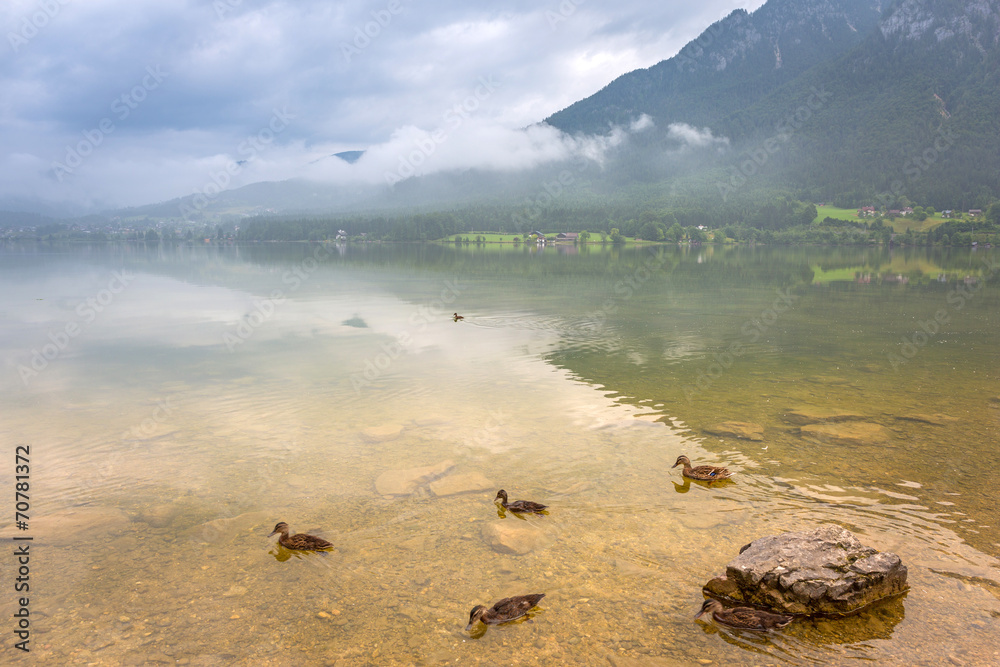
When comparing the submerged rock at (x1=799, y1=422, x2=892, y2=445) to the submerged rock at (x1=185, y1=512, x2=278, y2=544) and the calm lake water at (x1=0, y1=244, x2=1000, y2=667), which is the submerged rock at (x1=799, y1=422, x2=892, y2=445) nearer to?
the calm lake water at (x1=0, y1=244, x2=1000, y2=667)

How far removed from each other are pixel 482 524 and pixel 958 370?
25.5 metres

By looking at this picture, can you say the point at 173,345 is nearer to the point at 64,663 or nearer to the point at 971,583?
the point at 64,663

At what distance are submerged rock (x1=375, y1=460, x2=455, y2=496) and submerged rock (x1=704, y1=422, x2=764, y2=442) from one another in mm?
8840

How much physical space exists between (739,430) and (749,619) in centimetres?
997

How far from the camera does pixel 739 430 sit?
18422 millimetres

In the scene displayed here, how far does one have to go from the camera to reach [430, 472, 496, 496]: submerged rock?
14352 mm

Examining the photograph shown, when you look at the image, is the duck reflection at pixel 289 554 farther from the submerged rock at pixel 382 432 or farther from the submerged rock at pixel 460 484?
the submerged rock at pixel 382 432

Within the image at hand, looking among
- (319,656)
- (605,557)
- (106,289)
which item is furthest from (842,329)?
(106,289)

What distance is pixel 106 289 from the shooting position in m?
65.6

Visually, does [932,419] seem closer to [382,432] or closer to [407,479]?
[407,479]

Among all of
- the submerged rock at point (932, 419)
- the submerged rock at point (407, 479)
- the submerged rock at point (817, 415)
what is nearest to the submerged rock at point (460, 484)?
the submerged rock at point (407, 479)

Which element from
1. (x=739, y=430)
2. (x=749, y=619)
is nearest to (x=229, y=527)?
(x=749, y=619)

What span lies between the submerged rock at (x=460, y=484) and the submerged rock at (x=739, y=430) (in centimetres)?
807

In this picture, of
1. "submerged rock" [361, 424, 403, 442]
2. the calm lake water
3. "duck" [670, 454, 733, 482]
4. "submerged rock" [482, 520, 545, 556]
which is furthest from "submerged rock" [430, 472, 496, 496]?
"duck" [670, 454, 733, 482]
